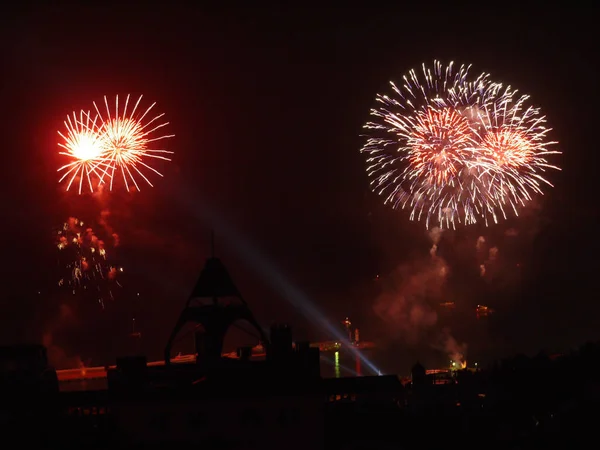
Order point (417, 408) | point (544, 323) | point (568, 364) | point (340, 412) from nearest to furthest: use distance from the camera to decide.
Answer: point (340, 412) < point (417, 408) < point (568, 364) < point (544, 323)

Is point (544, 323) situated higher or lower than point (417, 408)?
higher

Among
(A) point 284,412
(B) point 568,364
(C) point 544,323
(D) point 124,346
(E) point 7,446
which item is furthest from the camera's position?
(C) point 544,323

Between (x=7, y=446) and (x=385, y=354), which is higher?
(x=385, y=354)

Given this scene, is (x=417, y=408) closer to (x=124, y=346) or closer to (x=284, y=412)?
(x=284, y=412)

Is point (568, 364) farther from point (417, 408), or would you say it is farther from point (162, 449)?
point (162, 449)

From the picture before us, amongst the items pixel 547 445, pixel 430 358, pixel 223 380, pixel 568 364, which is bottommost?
pixel 547 445

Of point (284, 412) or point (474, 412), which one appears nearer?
point (284, 412)

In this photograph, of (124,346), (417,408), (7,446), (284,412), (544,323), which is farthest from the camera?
(544,323)

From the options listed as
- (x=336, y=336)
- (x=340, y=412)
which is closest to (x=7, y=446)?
(x=340, y=412)

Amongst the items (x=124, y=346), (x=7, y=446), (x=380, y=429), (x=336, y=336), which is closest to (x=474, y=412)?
(x=380, y=429)
